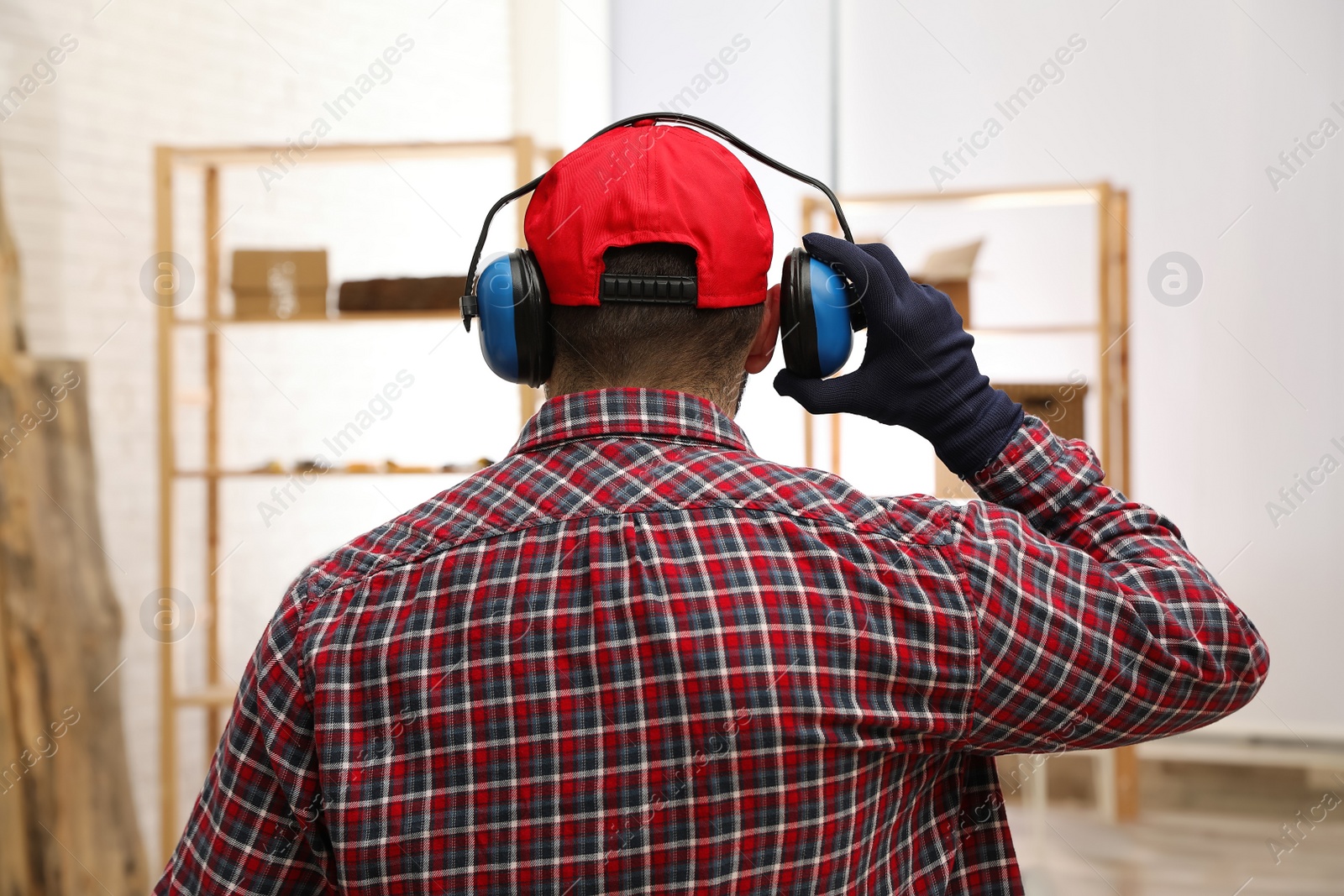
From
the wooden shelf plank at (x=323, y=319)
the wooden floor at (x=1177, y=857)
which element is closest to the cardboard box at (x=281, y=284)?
the wooden shelf plank at (x=323, y=319)

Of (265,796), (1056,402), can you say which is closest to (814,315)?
(265,796)

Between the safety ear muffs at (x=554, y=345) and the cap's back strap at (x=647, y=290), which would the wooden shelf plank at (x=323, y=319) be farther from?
the cap's back strap at (x=647, y=290)

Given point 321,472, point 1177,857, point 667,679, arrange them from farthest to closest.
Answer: point 1177,857
point 321,472
point 667,679

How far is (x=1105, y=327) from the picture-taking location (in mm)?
2912

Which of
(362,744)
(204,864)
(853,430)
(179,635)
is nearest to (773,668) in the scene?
(362,744)

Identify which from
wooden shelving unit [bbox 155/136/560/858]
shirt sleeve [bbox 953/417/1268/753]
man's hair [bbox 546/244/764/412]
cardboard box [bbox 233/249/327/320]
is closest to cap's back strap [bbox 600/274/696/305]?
man's hair [bbox 546/244/764/412]

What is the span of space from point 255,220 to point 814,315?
2.98 meters

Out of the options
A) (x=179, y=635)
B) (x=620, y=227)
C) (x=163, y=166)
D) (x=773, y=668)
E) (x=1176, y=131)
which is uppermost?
(x=1176, y=131)

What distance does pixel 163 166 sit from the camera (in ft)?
8.95

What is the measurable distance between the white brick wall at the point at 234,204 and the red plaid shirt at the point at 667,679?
8.71 feet

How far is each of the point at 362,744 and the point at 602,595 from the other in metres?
0.17

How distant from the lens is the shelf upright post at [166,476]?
272cm

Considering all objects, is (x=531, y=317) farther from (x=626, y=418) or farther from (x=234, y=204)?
(x=234, y=204)

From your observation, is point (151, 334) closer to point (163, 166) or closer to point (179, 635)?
point (163, 166)
